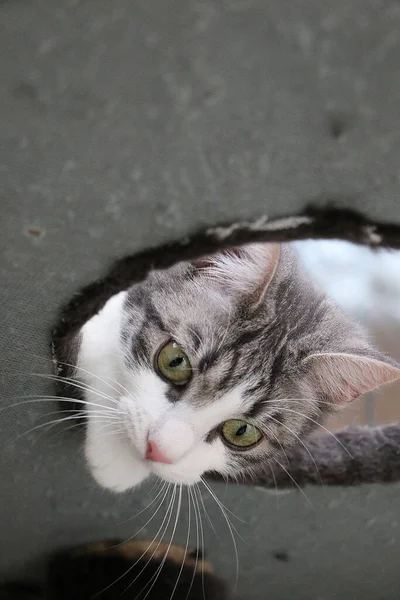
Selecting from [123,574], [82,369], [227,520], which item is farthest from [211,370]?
[123,574]

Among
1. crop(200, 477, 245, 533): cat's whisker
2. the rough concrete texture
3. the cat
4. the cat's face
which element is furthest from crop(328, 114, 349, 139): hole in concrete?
the cat

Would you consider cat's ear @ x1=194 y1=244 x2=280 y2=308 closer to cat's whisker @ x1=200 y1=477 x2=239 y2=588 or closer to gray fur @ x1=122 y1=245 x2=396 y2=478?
gray fur @ x1=122 y1=245 x2=396 y2=478

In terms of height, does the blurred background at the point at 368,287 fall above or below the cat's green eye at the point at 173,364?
above

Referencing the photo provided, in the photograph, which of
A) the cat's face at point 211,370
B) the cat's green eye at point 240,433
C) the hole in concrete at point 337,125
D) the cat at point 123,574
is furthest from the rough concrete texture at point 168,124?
the cat at point 123,574

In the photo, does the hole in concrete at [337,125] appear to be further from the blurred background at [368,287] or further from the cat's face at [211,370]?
the blurred background at [368,287]

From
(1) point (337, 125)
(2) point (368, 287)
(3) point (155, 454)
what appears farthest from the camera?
(2) point (368, 287)

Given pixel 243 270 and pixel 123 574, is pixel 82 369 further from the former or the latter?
pixel 123 574
